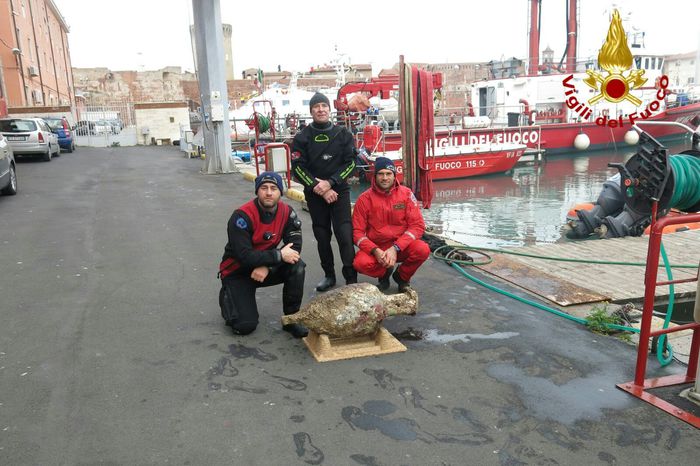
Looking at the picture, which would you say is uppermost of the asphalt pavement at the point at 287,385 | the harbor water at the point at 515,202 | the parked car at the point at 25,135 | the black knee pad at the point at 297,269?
the parked car at the point at 25,135

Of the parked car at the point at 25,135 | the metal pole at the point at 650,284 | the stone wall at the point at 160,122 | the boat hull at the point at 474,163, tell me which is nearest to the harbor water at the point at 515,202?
the boat hull at the point at 474,163

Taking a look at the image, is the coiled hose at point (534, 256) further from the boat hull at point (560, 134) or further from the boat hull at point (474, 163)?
the boat hull at point (560, 134)

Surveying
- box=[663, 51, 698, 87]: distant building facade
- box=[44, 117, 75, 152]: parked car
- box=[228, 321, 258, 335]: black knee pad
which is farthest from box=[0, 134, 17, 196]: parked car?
box=[663, 51, 698, 87]: distant building facade

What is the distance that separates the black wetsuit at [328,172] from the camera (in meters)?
5.51

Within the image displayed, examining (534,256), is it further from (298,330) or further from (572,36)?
(572,36)

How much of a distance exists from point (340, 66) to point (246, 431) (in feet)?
99.2

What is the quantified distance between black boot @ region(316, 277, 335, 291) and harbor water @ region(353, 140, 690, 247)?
3.94 metres

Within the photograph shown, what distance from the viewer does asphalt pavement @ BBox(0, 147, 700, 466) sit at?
293 cm

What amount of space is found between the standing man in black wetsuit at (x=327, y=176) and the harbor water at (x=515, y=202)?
3966 millimetres

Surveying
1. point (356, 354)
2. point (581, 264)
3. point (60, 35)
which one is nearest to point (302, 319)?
point (356, 354)

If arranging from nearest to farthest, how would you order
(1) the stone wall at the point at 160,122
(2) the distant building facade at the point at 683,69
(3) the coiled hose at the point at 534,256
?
(3) the coiled hose at the point at 534,256
(1) the stone wall at the point at 160,122
(2) the distant building facade at the point at 683,69

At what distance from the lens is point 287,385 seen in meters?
3.62

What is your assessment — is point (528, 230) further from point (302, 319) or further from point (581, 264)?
point (302, 319)

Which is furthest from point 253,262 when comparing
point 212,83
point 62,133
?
point 62,133
